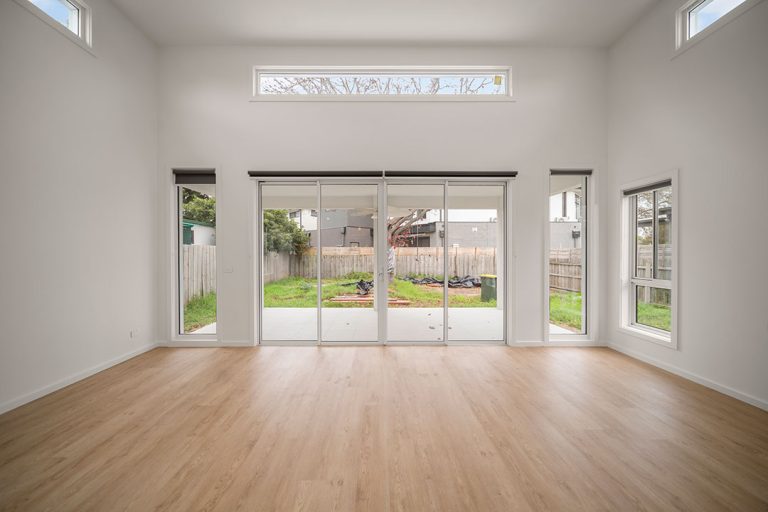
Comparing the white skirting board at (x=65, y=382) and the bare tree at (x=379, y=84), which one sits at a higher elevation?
the bare tree at (x=379, y=84)

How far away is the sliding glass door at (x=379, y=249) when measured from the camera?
481cm

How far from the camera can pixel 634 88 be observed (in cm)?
422

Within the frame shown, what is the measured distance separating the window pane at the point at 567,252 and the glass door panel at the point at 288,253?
11.8 ft

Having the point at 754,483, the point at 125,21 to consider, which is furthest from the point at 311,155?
the point at 754,483

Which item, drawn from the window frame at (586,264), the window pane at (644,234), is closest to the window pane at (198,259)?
the window frame at (586,264)

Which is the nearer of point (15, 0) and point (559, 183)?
point (15, 0)

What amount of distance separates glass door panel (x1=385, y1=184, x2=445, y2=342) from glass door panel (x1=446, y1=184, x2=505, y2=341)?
0.56 feet

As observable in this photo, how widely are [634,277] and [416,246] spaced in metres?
3.01

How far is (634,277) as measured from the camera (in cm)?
436

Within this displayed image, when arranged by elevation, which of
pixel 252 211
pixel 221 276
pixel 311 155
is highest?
pixel 311 155

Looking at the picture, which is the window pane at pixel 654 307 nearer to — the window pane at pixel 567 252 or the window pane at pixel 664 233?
the window pane at pixel 664 233

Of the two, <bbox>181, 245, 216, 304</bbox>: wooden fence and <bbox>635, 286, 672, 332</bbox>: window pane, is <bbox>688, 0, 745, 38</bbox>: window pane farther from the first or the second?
<bbox>181, 245, 216, 304</bbox>: wooden fence

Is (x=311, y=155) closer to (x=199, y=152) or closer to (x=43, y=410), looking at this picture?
(x=199, y=152)

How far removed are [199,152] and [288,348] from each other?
3136 millimetres
